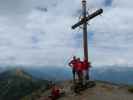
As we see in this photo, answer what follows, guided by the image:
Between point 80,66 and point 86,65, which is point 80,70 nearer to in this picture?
point 80,66

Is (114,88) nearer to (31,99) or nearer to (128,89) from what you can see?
(128,89)

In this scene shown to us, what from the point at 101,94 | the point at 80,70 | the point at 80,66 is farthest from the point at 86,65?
the point at 101,94

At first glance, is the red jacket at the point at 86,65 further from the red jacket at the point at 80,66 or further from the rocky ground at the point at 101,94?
the rocky ground at the point at 101,94

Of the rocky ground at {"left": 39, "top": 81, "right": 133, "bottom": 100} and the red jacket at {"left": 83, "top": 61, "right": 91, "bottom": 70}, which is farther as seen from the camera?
the red jacket at {"left": 83, "top": 61, "right": 91, "bottom": 70}

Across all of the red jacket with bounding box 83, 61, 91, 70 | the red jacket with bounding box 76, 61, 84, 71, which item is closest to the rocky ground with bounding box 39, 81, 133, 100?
the red jacket with bounding box 76, 61, 84, 71

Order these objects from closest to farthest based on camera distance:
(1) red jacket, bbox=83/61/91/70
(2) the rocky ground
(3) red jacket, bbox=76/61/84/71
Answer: (2) the rocky ground → (1) red jacket, bbox=83/61/91/70 → (3) red jacket, bbox=76/61/84/71

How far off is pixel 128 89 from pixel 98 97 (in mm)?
5238

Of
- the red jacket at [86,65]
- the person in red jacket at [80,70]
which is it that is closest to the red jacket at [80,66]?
the person in red jacket at [80,70]

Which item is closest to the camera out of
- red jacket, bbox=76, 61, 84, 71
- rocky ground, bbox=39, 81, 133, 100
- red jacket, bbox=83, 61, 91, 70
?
rocky ground, bbox=39, 81, 133, 100

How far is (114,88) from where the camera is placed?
128 feet

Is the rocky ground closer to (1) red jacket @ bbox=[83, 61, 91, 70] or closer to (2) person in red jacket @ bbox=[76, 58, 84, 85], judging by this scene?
(2) person in red jacket @ bbox=[76, 58, 84, 85]

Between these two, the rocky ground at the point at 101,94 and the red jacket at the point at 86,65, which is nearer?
the rocky ground at the point at 101,94

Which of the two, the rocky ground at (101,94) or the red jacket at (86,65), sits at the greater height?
the red jacket at (86,65)

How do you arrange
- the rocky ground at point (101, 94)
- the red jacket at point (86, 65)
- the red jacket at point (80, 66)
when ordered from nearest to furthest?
the rocky ground at point (101, 94)
the red jacket at point (86, 65)
the red jacket at point (80, 66)
